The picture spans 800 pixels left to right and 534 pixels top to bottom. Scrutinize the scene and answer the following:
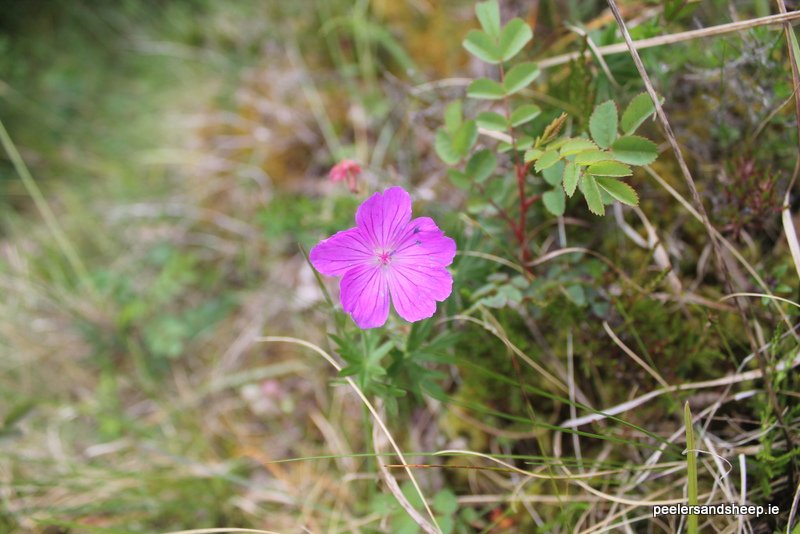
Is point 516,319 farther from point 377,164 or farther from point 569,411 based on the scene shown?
point 377,164

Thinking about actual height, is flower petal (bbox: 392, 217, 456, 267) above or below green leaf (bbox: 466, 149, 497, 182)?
below

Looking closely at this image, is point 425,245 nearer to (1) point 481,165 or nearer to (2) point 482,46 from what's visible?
(1) point 481,165

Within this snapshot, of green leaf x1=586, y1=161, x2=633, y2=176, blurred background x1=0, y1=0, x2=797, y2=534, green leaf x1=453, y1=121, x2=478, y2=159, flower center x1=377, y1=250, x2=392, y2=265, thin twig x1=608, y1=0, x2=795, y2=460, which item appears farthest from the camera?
blurred background x1=0, y1=0, x2=797, y2=534

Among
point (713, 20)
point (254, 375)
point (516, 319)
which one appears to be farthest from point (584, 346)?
point (254, 375)

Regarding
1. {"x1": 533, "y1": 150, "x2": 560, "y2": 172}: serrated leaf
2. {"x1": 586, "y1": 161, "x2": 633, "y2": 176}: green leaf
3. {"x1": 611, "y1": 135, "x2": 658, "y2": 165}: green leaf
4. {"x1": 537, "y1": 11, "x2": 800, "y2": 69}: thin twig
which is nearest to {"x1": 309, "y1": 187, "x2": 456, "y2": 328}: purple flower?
{"x1": 533, "y1": 150, "x2": 560, "y2": 172}: serrated leaf

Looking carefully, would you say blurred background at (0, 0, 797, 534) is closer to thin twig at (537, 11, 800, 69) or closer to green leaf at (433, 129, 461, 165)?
thin twig at (537, 11, 800, 69)

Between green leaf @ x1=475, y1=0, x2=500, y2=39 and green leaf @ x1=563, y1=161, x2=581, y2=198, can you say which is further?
green leaf @ x1=475, y1=0, x2=500, y2=39

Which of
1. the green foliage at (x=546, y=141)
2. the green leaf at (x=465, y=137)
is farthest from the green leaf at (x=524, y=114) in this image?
the green leaf at (x=465, y=137)
